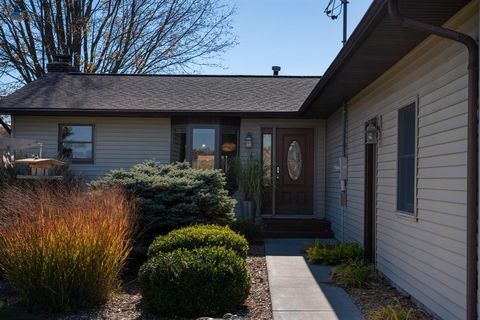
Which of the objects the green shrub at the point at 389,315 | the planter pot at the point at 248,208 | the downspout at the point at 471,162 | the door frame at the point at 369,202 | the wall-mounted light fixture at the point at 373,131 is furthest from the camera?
the planter pot at the point at 248,208

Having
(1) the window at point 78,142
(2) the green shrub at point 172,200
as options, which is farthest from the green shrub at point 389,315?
(1) the window at point 78,142

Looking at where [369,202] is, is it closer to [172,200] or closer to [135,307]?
[172,200]

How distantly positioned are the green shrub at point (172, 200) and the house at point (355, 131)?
2410 mm

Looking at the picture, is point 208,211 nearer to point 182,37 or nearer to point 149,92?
point 149,92

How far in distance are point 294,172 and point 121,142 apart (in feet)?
13.8

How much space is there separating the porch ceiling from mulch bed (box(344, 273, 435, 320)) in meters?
2.76

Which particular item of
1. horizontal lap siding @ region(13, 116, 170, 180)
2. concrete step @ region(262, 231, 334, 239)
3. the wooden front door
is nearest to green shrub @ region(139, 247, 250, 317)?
concrete step @ region(262, 231, 334, 239)

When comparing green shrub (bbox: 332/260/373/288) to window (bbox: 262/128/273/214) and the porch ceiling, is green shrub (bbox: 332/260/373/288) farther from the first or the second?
window (bbox: 262/128/273/214)

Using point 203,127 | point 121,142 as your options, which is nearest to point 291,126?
point 203,127

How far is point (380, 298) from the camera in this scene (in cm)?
609

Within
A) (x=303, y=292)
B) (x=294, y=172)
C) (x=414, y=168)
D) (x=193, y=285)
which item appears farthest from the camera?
(x=294, y=172)

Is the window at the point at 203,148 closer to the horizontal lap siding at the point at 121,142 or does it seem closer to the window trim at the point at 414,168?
the horizontal lap siding at the point at 121,142

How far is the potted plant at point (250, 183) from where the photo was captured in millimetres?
11523

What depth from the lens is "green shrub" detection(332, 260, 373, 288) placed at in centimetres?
663
